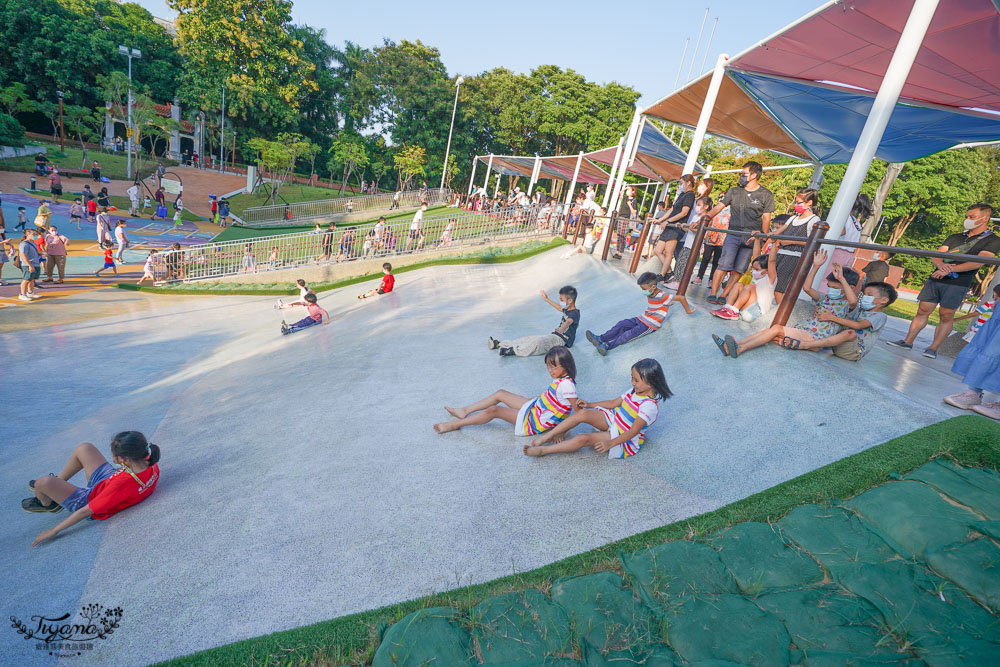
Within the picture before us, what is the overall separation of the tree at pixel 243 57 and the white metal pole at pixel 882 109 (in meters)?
44.8

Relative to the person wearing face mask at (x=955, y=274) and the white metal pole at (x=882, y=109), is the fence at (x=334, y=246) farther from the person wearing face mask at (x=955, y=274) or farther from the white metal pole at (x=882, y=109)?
the person wearing face mask at (x=955, y=274)

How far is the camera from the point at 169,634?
279 cm

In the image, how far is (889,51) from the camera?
697cm

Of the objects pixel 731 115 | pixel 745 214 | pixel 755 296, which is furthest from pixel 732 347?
pixel 731 115

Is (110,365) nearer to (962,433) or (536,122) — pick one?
(962,433)

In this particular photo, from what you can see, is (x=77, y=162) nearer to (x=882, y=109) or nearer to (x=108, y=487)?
(x=108, y=487)

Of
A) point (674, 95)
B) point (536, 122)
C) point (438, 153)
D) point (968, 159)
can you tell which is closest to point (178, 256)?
point (674, 95)

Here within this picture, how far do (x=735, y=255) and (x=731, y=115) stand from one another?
6629 mm

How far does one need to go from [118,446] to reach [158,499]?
65 cm

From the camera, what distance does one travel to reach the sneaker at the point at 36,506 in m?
4.14

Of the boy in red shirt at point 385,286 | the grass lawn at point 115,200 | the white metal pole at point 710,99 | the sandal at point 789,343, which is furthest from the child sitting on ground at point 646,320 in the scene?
the grass lawn at point 115,200

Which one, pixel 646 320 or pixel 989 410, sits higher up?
pixel 989 410

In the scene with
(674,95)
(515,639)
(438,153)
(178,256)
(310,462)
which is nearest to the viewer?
(515,639)

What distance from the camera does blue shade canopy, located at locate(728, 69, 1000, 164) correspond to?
8.88 meters
